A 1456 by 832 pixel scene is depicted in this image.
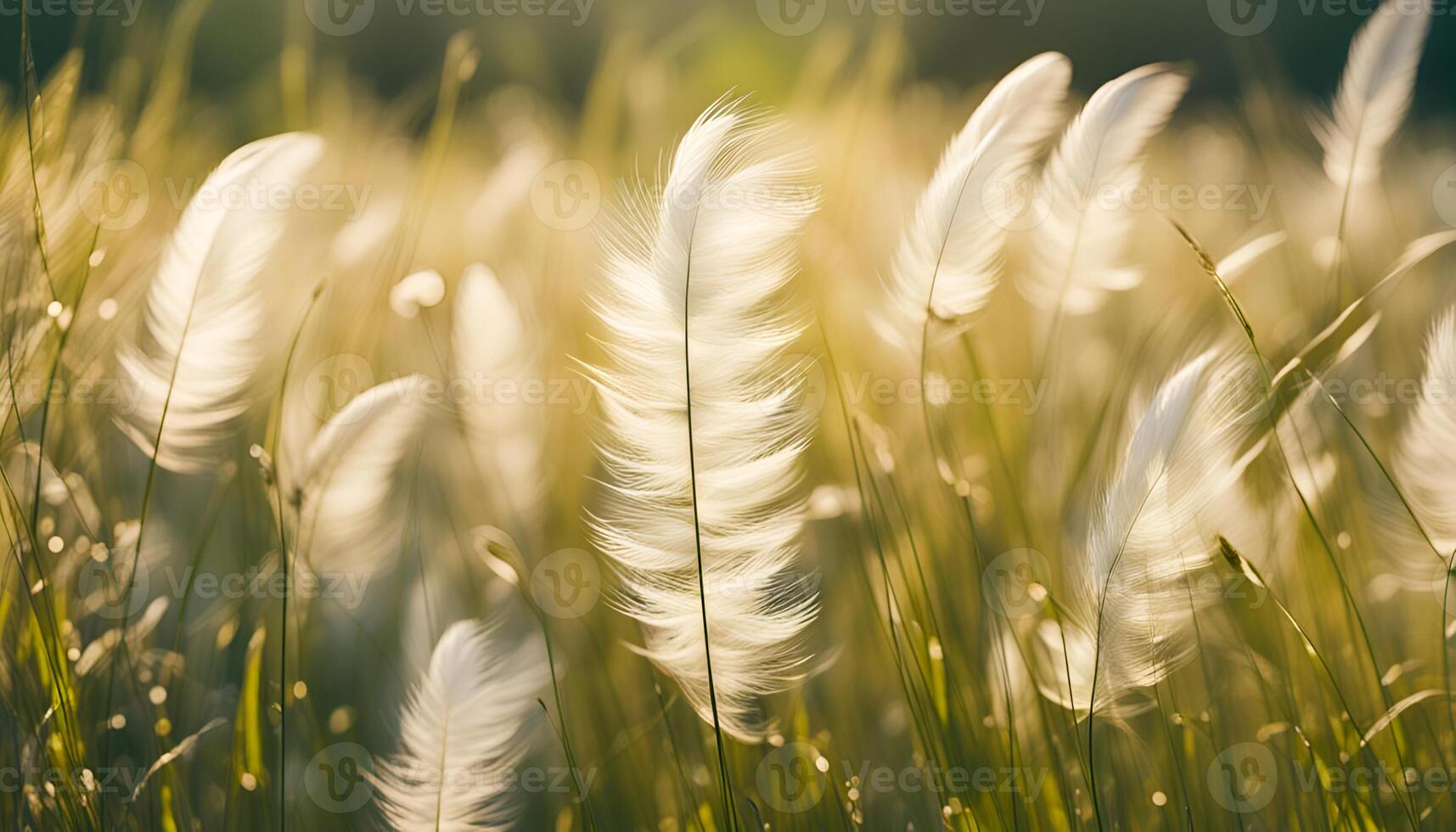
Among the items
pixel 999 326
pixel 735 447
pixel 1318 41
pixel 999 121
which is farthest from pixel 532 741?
pixel 1318 41

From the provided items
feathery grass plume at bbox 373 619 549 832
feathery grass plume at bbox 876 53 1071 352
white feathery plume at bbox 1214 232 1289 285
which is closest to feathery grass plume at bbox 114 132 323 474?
feathery grass plume at bbox 373 619 549 832

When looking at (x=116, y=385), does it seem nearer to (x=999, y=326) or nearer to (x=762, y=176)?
(x=762, y=176)

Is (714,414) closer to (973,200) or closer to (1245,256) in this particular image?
(973,200)

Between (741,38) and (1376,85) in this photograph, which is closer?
(1376,85)

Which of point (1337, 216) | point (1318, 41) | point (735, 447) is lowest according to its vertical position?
point (735, 447)

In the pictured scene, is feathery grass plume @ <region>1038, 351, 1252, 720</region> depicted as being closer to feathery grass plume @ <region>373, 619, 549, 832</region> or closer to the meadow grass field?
the meadow grass field

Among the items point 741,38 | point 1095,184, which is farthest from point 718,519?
point 741,38

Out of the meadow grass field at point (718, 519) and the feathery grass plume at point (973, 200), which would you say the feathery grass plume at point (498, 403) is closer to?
the meadow grass field at point (718, 519)

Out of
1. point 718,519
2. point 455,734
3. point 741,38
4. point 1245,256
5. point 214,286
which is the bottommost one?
point 455,734
